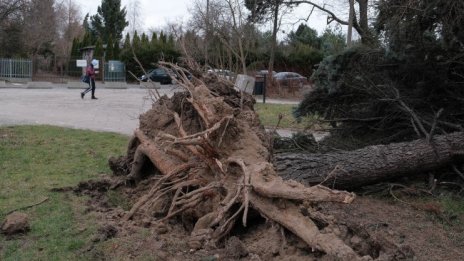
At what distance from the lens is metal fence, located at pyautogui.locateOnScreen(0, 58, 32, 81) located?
121ft

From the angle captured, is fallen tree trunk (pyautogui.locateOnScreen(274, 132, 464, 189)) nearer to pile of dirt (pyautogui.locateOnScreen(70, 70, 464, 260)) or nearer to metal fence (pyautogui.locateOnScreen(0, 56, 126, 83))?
pile of dirt (pyautogui.locateOnScreen(70, 70, 464, 260))

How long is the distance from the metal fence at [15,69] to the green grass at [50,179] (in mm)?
27924

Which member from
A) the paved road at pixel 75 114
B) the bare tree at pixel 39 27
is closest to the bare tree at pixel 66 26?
the bare tree at pixel 39 27

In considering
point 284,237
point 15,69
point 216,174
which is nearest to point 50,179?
point 216,174

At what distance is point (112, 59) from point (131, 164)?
3851 cm

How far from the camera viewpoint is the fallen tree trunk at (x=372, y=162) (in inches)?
241

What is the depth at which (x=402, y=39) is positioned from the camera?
24.5 ft

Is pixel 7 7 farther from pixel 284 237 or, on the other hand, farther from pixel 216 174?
pixel 284 237

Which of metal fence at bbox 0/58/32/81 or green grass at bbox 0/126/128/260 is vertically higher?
metal fence at bbox 0/58/32/81

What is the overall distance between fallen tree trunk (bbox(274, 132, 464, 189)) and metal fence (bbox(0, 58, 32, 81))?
34.4 m

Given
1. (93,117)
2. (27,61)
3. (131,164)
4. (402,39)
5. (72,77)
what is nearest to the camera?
(131,164)

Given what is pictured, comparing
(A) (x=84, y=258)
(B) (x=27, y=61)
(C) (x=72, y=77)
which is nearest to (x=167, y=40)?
(C) (x=72, y=77)

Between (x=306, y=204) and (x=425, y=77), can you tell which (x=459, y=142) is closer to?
(x=425, y=77)

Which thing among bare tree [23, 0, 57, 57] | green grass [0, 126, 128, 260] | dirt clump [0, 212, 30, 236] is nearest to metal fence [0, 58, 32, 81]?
bare tree [23, 0, 57, 57]
